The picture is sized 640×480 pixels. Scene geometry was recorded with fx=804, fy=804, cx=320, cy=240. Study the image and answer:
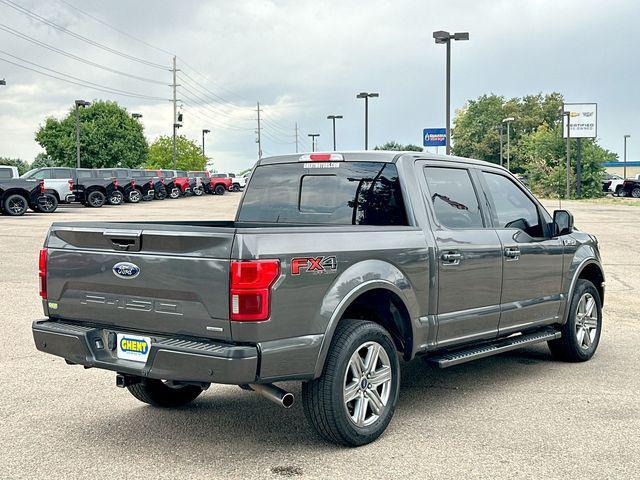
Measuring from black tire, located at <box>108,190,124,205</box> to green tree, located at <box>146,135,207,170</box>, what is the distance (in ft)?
207

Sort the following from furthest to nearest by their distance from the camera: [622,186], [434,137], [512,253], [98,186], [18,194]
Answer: [622,186] < [434,137] < [98,186] < [18,194] < [512,253]

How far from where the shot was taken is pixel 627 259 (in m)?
16.0

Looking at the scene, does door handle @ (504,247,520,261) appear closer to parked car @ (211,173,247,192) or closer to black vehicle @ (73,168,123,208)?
black vehicle @ (73,168,123,208)

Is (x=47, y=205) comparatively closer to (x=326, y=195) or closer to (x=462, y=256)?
(x=326, y=195)

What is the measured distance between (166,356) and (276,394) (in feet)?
2.11

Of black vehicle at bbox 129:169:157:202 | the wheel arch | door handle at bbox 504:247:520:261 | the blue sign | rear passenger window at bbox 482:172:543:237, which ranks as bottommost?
the wheel arch

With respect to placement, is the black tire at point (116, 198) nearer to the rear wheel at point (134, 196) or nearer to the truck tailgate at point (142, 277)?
the rear wheel at point (134, 196)

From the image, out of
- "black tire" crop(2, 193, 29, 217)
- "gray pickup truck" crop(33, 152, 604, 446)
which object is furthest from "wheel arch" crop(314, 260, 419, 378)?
"black tire" crop(2, 193, 29, 217)

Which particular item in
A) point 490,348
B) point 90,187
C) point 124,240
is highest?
point 90,187

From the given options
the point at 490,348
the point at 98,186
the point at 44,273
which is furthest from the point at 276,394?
the point at 98,186

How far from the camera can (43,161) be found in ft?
288

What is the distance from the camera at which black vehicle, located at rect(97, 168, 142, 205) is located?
4031 centimetres

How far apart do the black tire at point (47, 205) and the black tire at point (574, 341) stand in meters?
26.5

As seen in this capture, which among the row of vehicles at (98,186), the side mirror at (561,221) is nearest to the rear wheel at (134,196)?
the row of vehicles at (98,186)
